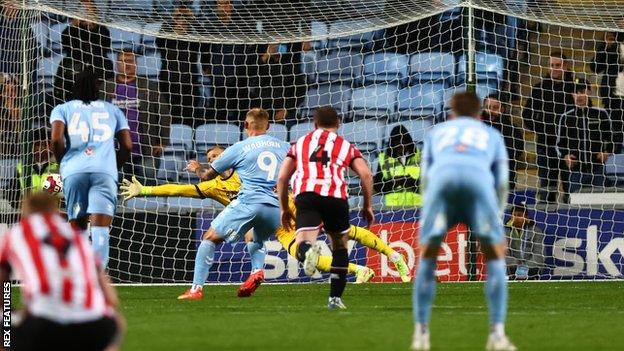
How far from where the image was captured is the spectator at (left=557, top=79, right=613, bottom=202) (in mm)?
17250

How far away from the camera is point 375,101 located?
17.9m

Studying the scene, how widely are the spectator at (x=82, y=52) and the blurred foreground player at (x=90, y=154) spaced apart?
5016mm

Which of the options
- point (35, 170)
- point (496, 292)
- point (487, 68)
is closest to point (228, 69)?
point (35, 170)

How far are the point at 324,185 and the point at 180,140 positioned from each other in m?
6.29

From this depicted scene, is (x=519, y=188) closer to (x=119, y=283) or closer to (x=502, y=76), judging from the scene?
(x=502, y=76)

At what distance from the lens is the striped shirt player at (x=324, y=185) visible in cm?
1164

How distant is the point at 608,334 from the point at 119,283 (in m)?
8.54

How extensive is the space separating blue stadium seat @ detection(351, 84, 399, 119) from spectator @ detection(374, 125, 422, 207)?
414mm

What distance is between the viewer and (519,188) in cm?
1705

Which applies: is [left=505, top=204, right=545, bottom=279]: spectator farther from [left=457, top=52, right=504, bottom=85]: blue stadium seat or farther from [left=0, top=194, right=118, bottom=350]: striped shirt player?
[left=0, top=194, right=118, bottom=350]: striped shirt player

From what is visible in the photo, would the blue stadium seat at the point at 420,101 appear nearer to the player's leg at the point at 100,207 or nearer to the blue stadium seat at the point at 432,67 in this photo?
the blue stadium seat at the point at 432,67

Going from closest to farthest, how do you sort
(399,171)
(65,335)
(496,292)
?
(65,335) → (496,292) → (399,171)

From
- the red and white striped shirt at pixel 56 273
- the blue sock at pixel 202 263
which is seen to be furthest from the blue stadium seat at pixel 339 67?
the red and white striped shirt at pixel 56 273

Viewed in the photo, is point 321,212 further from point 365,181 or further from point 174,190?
point 174,190
